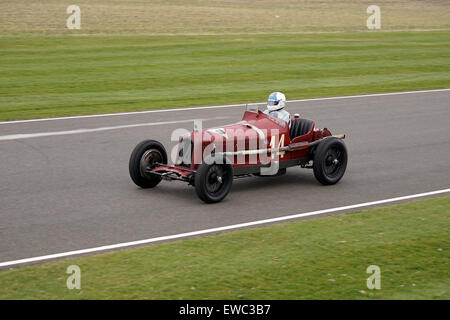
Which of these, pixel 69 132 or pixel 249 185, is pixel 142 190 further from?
pixel 69 132

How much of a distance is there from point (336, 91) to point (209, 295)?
54.8 ft

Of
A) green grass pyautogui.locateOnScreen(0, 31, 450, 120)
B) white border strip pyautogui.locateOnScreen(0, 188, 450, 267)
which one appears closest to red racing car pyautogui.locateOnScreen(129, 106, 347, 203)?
white border strip pyautogui.locateOnScreen(0, 188, 450, 267)

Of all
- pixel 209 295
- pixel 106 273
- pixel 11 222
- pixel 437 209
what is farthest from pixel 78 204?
pixel 437 209

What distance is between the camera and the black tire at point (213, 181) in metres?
10.3

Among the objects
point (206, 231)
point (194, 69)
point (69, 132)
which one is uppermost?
point (194, 69)

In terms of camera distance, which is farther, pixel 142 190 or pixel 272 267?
pixel 142 190

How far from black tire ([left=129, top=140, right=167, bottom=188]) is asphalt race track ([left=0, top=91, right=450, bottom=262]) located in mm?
186

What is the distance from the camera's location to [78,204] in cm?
1045

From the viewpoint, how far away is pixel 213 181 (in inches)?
420

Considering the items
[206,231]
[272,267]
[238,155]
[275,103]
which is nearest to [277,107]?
[275,103]

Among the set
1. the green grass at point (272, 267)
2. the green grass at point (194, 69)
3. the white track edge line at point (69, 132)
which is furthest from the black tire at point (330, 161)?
the green grass at point (194, 69)

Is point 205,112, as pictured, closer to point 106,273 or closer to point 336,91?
point 336,91

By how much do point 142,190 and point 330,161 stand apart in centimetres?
326

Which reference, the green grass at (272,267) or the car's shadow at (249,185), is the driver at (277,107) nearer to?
the car's shadow at (249,185)
